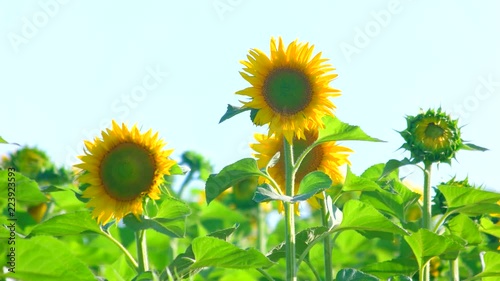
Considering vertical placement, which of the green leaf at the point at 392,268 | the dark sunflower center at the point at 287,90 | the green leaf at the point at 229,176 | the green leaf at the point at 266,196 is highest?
the dark sunflower center at the point at 287,90

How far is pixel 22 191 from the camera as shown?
2.30 meters

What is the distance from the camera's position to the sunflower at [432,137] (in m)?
2.52

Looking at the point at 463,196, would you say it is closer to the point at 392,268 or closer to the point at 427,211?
the point at 427,211

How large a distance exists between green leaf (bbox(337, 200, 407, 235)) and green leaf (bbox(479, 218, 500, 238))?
1.81ft

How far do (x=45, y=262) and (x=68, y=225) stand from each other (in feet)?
3.14

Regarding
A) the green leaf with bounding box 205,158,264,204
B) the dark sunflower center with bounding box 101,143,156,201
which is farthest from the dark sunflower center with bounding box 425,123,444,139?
the dark sunflower center with bounding box 101,143,156,201

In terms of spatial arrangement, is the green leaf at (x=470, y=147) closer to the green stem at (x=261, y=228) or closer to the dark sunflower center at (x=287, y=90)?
the dark sunflower center at (x=287, y=90)

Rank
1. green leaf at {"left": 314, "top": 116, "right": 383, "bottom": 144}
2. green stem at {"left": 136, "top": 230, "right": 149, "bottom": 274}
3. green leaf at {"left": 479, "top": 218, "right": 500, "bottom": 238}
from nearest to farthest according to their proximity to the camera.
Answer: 1. green leaf at {"left": 314, "top": 116, "right": 383, "bottom": 144}
2. green stem at {"left": 136, "top": 230, "right": 149, "bottom": 274}
3. green leaf at {"left": 479, "top": 218, "right": 500, "bottom": 238}

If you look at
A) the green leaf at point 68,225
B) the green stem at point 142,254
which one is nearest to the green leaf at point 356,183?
the green stem at point 142,254

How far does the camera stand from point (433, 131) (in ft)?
8.41

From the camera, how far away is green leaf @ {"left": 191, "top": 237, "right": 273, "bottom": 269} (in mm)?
1856

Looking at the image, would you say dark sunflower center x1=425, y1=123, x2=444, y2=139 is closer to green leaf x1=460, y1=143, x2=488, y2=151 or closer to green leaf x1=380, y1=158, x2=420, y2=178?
green leaf x1=460, y1=143, x2=488, y2=151

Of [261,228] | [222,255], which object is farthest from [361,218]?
[261,228]

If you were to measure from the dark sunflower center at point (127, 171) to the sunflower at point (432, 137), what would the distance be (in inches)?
28.8
